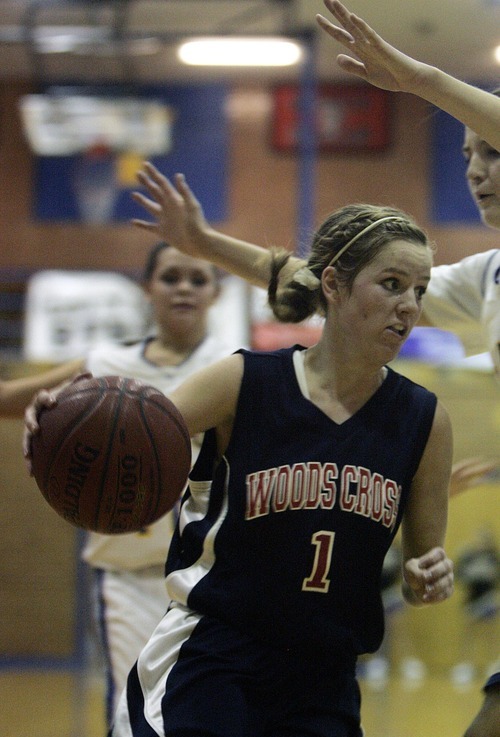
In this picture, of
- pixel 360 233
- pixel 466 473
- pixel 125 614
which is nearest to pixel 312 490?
pixel 360 233

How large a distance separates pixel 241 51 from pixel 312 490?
8253 millimetres

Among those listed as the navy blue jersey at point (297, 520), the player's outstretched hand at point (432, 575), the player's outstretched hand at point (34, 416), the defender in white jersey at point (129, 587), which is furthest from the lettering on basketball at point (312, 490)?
the defender in white jersey at point (129, 587)

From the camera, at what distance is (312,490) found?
2.30 m

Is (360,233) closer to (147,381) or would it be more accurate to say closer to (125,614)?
(147,381)

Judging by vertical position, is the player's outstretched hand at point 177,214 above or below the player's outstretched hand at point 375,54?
below

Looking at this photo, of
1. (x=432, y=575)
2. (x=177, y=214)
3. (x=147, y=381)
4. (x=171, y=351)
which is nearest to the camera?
(x=432, y=575)

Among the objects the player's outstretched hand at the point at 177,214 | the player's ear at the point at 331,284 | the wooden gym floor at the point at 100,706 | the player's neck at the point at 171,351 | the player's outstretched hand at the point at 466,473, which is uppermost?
the player's outstretched hand at the point at 177,214

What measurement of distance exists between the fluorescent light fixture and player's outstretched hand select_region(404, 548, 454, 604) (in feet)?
23.9

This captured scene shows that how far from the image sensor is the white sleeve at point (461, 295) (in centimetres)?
307

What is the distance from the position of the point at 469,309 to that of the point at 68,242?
9.04 m

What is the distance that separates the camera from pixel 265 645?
7.48 feet

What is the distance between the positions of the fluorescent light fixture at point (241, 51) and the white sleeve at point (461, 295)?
20.4 ft

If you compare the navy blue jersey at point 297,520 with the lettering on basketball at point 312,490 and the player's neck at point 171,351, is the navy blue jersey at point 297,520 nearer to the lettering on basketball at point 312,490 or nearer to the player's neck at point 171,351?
the lettering on basketball at point 312,490

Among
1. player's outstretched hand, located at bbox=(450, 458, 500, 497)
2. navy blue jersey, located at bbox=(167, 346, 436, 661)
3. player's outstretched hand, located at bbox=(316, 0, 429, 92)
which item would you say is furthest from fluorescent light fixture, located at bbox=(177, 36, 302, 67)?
navy blue jersey, located at bbox=(167, 346, 436, 661)
